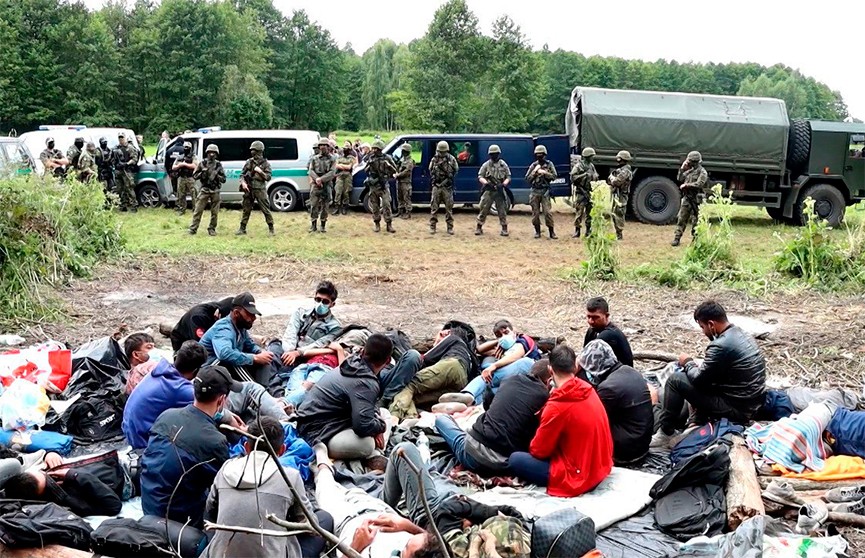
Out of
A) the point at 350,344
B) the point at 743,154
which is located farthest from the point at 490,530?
the point at 743,154

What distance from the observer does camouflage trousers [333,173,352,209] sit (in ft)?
56.3

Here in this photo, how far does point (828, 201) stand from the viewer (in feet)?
55.9

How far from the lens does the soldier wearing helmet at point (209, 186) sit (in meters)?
14.8

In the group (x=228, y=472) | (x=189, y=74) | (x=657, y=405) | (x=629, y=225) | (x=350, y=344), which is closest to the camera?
(x=228, y=472)

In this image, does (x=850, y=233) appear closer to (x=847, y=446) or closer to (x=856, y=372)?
(x=856, y=372)

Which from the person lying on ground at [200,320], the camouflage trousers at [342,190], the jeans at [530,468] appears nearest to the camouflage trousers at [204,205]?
the camouflage trousers at [342,190]

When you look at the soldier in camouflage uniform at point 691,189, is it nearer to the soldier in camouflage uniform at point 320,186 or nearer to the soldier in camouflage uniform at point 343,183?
the soldier in camouflage uniform at point 320,186

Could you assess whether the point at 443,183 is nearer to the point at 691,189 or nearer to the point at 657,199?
the point at 691,189

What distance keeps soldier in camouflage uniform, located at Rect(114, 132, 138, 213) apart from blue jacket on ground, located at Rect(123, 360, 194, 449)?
12.8m

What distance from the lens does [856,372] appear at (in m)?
7.98

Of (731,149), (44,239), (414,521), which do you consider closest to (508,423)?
(414,521)

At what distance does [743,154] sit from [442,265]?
25.2 ft

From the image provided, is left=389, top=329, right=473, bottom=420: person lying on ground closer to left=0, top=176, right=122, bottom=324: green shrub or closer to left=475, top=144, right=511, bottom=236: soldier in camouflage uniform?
left=0, top=176, right=122, bottom=324: green shrub

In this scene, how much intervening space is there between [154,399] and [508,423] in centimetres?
228
